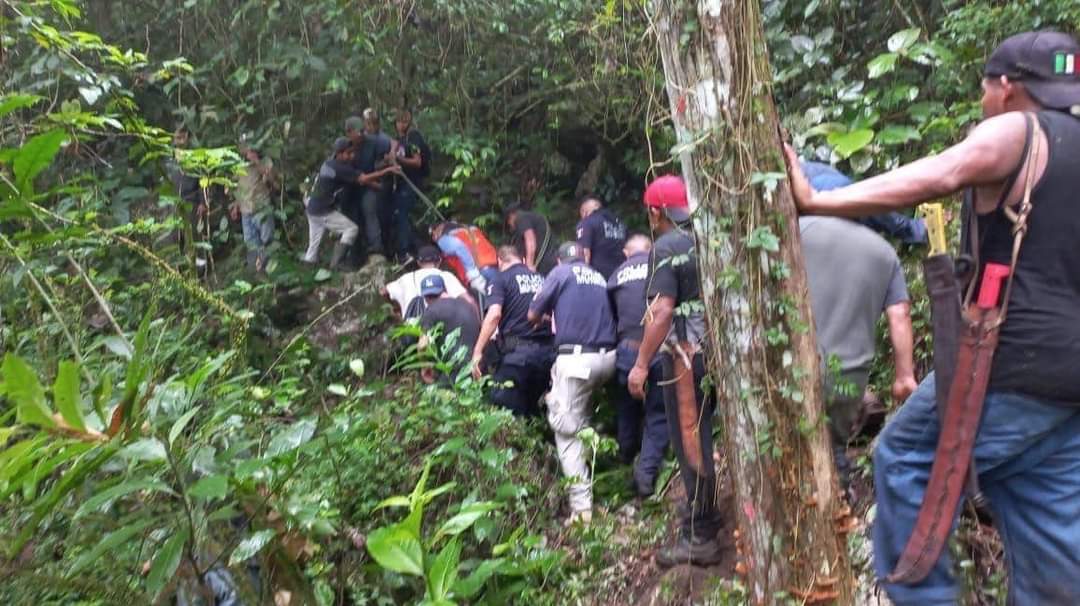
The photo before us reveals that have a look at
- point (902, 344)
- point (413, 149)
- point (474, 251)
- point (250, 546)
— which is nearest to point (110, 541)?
point (250, 546)

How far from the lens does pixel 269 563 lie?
3.13 m

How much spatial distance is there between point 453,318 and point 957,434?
188 inches

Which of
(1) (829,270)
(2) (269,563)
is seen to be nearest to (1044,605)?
(1) (829,270)

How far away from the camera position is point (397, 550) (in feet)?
8.94

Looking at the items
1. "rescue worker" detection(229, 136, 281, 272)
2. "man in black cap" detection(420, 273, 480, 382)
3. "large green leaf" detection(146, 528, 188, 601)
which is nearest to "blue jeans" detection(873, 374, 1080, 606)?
"large green leaf" detection(146, 528, 188, 601)

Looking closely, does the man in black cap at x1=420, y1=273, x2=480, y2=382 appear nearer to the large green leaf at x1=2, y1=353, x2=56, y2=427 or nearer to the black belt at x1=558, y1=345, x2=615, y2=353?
the black belt at x1=558, y1=345, x2=615, y2=353

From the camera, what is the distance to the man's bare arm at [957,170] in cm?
219

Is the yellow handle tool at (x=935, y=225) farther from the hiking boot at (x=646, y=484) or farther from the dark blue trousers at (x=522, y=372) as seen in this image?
the dark blue trousers at (x=522, y=372)

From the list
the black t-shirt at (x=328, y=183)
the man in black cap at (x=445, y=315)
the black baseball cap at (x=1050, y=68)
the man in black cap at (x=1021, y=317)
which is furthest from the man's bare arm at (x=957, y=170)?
the black t-shirt at (x=328, y=183)

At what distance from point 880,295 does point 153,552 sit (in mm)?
2961

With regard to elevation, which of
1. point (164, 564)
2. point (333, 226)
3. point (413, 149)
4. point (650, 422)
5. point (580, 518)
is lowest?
point (580, 518)

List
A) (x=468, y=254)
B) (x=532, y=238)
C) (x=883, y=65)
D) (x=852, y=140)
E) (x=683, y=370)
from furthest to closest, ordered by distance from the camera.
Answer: (x=532, y=238), (x=468, y=254), (x=883, y=65), (x=683, y=370), (x=852, y=140)

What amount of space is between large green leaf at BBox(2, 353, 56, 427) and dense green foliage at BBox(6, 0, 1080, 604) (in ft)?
0.04

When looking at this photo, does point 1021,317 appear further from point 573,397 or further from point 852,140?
point 573,397
